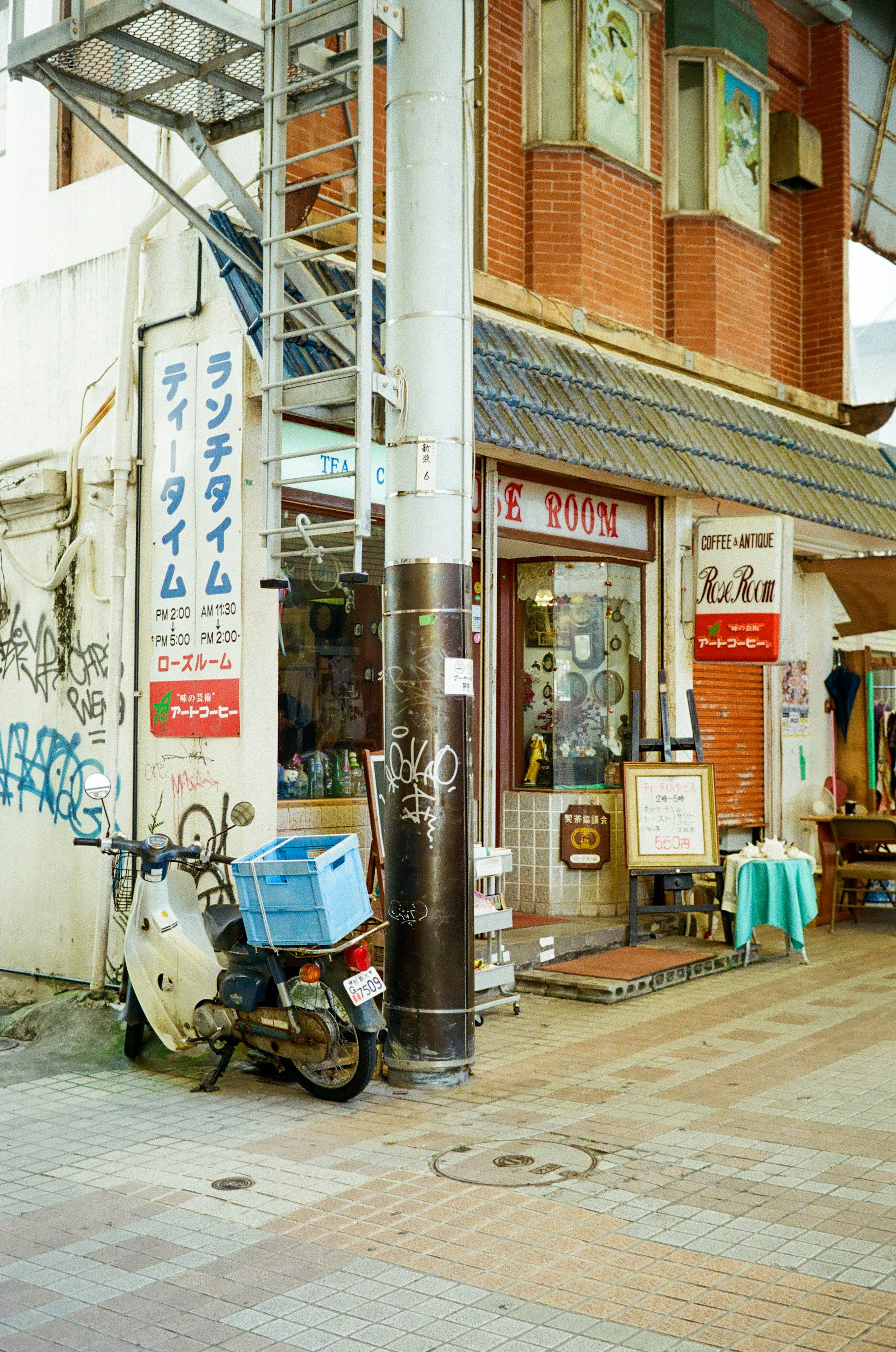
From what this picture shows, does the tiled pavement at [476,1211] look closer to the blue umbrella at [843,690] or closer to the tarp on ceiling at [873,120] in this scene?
the blue umbrella at [843,690]

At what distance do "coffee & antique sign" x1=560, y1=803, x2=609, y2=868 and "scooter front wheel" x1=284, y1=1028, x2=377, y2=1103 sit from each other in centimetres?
438

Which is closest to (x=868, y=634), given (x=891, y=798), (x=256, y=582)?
(x=891, y=798)

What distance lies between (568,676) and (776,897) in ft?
8.01

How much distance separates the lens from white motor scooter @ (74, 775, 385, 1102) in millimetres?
6418

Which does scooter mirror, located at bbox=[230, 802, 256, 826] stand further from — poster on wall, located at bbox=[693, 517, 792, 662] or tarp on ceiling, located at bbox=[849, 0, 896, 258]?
tarp on ceiling, located at bbox=[849, 0, 896, 258]

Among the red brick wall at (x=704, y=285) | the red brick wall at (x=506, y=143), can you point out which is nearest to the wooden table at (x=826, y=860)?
the red brick wall at (x=704, y=285)

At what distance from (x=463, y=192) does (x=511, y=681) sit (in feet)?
16.6

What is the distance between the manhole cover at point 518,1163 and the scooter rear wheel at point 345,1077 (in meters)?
0.77

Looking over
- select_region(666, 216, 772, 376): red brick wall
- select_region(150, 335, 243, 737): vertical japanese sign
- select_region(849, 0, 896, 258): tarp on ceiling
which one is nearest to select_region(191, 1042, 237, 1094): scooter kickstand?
select_region(150, 335, 243, 737): vertical japanese sign

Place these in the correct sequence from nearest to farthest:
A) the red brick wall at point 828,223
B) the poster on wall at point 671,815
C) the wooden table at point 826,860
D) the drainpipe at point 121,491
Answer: the drainpipe at point 121,491 < the poster on wall at point 671,815 < the wooden table at point 826,860 < the red brick wall at point 828,223

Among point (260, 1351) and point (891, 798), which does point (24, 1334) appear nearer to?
point (260, 1351)

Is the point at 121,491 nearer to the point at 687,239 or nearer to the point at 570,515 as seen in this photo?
the point at 570,515

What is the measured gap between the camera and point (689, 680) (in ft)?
39.4

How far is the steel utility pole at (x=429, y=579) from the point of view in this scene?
6754 millimetres
